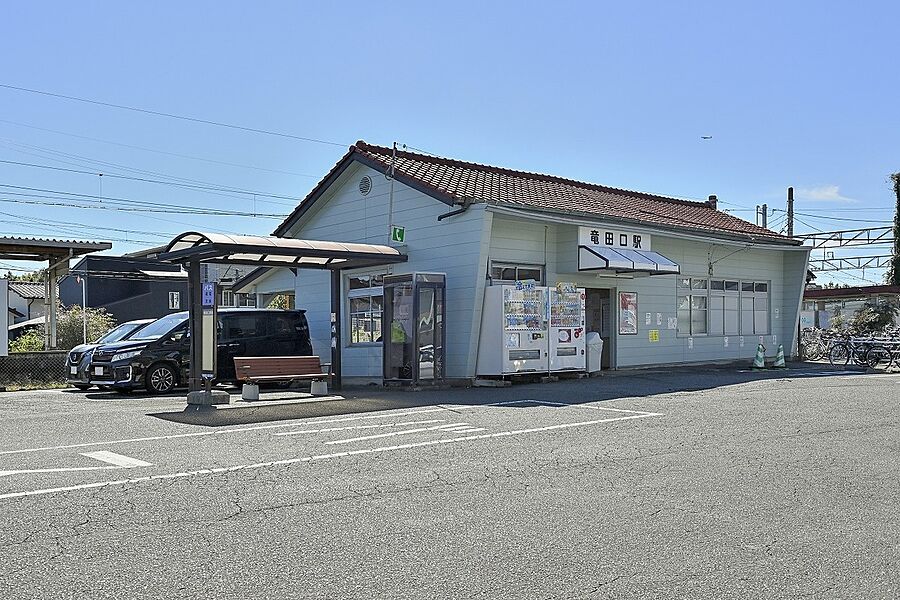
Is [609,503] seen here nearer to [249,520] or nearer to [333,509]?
[333,509]

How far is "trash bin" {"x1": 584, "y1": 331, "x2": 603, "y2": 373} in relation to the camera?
19.5 meters

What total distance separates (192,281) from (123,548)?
9.87 m

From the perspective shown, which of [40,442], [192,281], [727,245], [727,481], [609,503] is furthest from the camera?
[727,245]

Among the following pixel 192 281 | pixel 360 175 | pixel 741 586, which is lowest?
pixel 741 586

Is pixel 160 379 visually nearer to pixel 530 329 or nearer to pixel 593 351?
pixel 530 329

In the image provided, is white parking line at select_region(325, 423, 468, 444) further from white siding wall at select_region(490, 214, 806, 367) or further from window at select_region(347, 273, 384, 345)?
window at select_region(347, 273, 384, 345)

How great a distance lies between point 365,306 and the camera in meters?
20.5

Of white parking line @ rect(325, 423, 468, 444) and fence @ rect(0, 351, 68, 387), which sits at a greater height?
fence @ rect(0, 351, 68, 387)

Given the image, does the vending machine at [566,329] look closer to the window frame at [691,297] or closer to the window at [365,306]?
the window at [365,306]

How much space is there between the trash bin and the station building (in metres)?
1.43

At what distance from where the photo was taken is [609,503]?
6.70m

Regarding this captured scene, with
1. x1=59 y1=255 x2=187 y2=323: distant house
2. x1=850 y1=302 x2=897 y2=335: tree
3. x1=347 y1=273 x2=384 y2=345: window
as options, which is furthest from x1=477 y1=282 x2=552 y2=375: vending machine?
x1=59 y1=255 x2=187 y2=323: distant house

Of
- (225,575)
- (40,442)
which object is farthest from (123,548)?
(40,442)

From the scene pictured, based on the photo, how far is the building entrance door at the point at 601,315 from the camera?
21.4m
